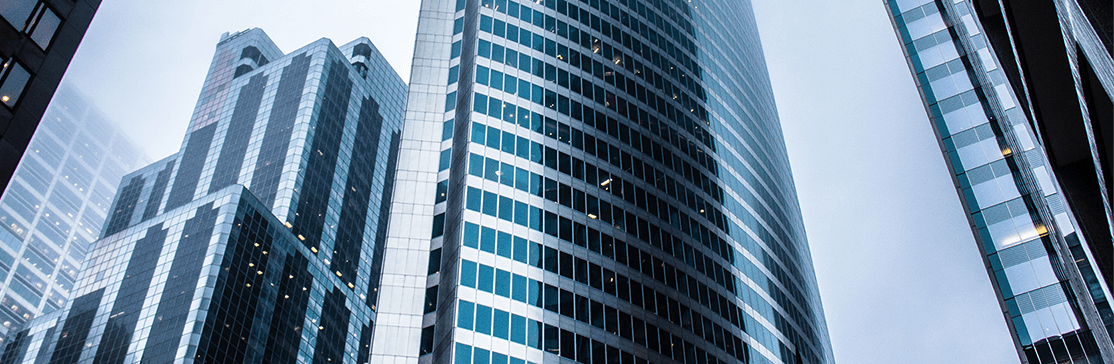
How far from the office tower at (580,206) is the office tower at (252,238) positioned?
2196 inches

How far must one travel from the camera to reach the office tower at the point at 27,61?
27.8 meters

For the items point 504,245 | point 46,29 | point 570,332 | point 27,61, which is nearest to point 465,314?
point 504,245

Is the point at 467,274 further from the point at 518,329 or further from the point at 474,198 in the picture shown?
the point at 474,198

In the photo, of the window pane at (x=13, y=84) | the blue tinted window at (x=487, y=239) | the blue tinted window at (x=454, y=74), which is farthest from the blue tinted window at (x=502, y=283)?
the window pane at (x=13, y=84)

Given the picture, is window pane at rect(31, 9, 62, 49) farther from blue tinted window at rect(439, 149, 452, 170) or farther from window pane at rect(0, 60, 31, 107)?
blue tinted window at rect(439, 149, 452, 170)

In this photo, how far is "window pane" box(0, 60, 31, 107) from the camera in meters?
27.9

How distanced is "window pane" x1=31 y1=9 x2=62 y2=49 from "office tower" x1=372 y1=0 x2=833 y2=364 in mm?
36365

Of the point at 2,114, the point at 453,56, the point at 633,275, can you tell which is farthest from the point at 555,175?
the point at 2,114

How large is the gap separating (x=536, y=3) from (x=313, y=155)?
278 ft

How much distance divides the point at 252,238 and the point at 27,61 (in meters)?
111

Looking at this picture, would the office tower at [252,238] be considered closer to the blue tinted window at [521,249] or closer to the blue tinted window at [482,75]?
the blue tinted window at [482,75]

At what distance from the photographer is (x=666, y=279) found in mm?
80875

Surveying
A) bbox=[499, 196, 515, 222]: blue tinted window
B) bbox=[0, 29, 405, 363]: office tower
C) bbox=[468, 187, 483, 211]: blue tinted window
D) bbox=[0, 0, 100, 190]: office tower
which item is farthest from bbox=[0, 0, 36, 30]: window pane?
bbox=[0, 29, 405, 363]: office tower

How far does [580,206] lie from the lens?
77812mm
